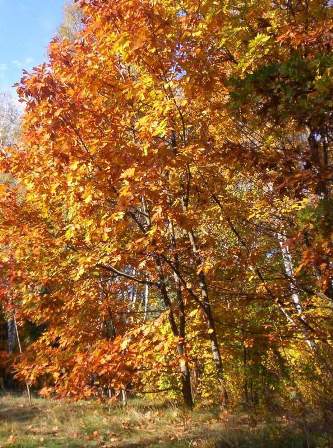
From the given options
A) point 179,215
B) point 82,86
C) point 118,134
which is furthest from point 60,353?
point 82,86

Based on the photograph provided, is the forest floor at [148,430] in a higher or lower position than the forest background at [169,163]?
lower

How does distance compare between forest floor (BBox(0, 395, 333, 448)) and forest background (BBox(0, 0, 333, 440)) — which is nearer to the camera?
forest background (BBox(0, 0, 333, 440))

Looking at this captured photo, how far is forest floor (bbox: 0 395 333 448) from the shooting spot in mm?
6895

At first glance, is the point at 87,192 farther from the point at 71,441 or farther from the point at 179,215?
the point at 71,441

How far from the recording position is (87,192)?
631cm

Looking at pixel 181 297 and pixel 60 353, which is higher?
pixel 181 297

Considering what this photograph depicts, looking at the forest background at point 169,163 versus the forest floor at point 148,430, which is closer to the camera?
the forest background at point 169,163

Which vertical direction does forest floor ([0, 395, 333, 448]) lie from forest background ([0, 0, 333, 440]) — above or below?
below

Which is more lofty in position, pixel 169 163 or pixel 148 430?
pixel 169 163

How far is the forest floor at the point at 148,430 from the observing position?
6.89 metres

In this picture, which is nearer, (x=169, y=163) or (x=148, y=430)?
(x=169, y=163)

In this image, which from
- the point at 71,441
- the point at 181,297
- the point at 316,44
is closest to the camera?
the point at 316,44

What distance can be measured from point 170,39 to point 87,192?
2673 mm

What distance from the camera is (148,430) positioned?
29.6 feet
